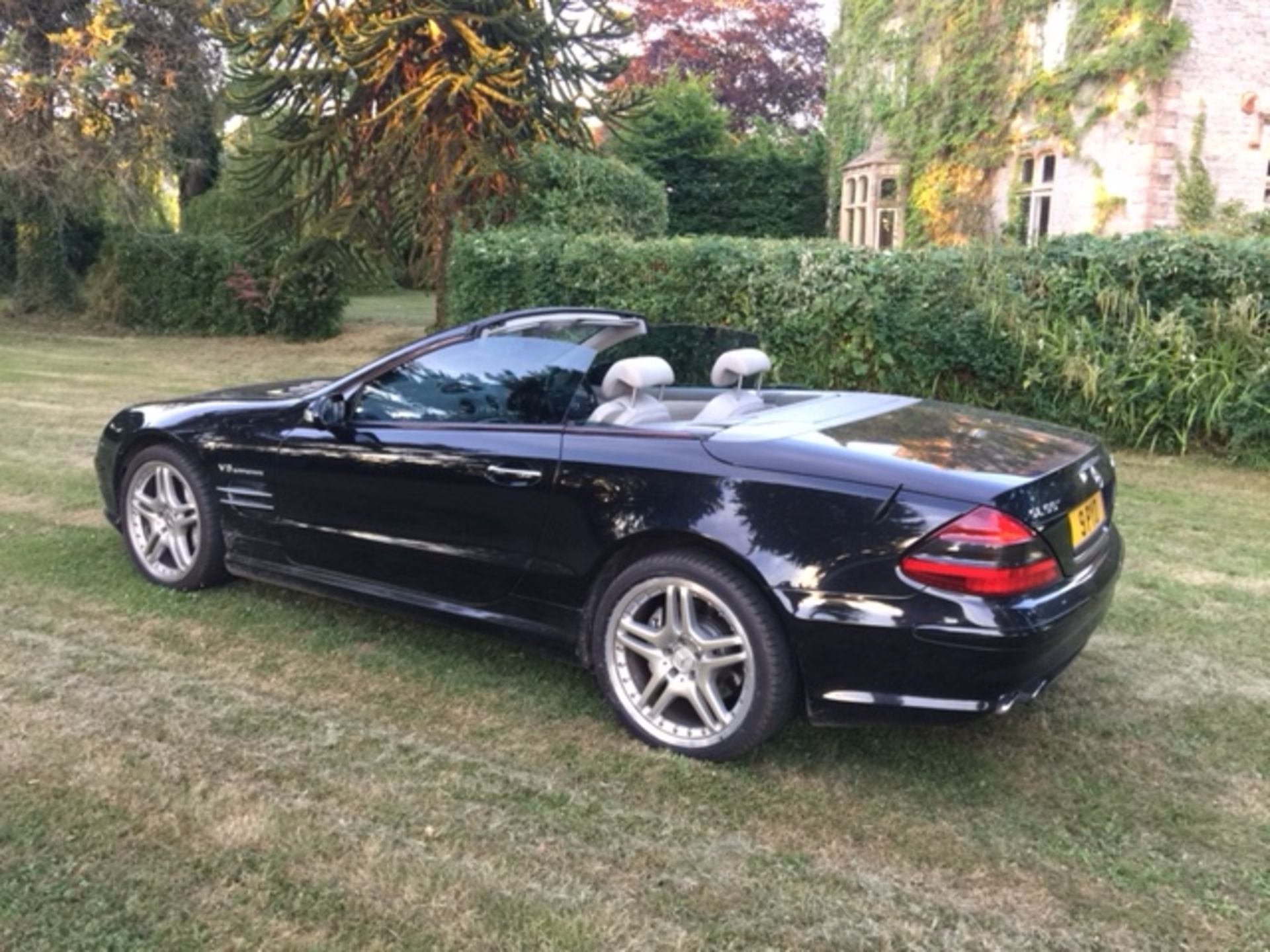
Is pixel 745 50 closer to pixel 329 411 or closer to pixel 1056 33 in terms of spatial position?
pixel 1056 33

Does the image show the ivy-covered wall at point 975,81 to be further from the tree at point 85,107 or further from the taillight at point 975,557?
the taillight at point 975,557

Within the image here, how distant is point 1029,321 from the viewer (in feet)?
28.7

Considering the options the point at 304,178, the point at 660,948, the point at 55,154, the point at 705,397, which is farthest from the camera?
the point at 55,154

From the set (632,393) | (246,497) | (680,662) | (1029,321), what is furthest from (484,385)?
(1029,321)

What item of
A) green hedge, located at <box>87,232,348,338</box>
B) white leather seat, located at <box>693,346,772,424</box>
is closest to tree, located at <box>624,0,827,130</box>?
green hedge, located at <box>87,232,348,338</box>

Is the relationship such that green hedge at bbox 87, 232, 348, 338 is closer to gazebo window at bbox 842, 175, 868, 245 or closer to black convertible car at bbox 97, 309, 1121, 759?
gazebo window at bbox 842, 175, 868, 245

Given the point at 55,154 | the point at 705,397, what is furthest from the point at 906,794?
the point at 55,154

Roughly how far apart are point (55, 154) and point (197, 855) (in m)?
18.7

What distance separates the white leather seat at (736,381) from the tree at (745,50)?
3628cm

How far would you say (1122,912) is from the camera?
2.59 m

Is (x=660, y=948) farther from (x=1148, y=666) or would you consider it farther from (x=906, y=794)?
(x=1148, y=666)

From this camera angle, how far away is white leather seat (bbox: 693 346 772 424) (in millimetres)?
3902

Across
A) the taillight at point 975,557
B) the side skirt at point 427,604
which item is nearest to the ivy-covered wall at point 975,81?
the side skirt at point 427,604

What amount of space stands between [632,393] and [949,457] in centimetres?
111
